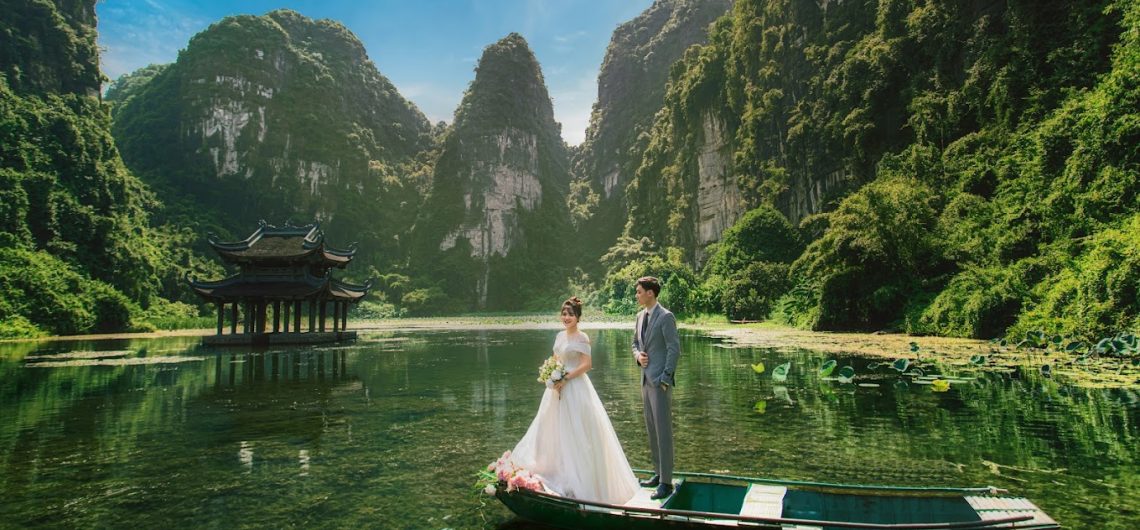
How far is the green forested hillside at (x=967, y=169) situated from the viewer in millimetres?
17031

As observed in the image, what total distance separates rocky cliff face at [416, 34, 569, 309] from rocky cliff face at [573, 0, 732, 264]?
12.4 metres

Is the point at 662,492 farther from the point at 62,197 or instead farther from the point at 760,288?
the point at 62,197

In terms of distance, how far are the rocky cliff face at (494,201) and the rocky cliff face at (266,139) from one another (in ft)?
36.7

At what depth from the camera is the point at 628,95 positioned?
451ft

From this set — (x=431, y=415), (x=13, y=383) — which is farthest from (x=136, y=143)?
(x=431, y=415)

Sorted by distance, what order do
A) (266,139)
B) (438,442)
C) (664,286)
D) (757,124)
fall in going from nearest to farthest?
(438,442) → (757,124) → (664,286) → (266,139)

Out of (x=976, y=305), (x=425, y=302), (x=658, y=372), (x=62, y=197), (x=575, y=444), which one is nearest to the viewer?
(x=575, y=444)

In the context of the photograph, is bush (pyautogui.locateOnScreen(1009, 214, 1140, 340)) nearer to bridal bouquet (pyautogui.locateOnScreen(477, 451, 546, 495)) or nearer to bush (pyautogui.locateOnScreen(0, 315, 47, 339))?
bridal bouquet (pyautogui.locateOnScreen(477, 451, 546, 495))

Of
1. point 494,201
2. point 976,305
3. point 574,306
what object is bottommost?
point 976,305

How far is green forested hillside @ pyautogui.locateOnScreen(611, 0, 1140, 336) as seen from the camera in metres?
17.0

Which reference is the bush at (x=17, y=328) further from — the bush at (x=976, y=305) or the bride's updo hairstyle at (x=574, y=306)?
the bush at (x=976, y=305)

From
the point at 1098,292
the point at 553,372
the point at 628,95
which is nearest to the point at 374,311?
the point at 628,95

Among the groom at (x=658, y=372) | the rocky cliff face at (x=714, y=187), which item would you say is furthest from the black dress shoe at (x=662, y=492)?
the rocky cliff face at (x=714, y=187)

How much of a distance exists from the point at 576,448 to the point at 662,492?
0.76 metres
